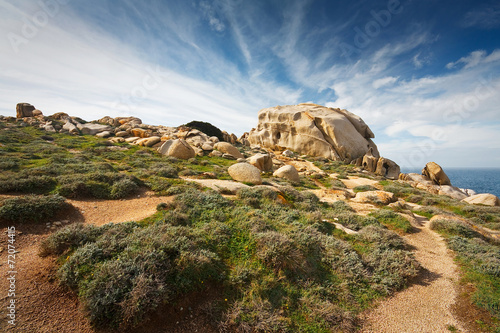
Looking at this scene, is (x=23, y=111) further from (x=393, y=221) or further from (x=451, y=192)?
(x=451, y=192)

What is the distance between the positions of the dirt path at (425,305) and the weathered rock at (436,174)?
32.6 m

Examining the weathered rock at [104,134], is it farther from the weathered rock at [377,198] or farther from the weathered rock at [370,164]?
the weathered rock at [370,164]

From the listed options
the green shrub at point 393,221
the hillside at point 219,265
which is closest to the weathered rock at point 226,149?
the hillside at point 219,265

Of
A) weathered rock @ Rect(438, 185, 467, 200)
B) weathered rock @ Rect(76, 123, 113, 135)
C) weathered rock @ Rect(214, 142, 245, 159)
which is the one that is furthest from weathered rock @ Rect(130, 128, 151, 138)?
weathered rock @ Rect(438, 185, 467, 200)

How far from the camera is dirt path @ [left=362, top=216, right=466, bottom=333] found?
5.14m

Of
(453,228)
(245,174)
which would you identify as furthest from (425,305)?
(245,174)

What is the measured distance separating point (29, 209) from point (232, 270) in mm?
7629

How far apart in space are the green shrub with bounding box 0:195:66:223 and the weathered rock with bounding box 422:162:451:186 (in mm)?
45606

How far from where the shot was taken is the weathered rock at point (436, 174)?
31703 millimetres

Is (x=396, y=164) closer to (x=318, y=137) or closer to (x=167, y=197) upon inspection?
(x=318, y=137)

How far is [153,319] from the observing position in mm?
4254

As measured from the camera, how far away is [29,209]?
688 centimetres

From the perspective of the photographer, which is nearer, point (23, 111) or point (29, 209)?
point (29, 209)

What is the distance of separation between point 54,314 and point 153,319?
2014 mm
